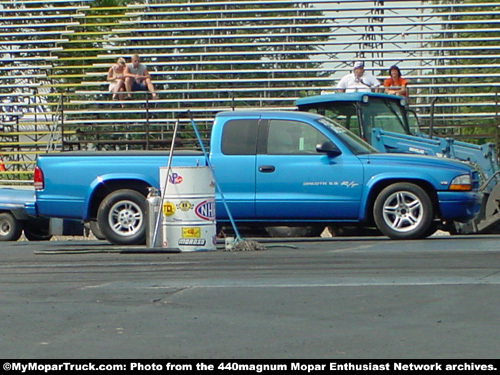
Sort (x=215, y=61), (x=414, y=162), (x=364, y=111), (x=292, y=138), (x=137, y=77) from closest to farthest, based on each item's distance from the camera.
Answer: (x=414, y=162), (x=292, y=138), (x=364, y=111), (x=137, y=77), (x=215, y=61)

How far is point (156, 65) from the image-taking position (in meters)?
27.0

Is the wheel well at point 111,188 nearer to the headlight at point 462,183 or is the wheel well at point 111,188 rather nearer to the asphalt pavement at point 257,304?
the asphalt pavement at point 257,304

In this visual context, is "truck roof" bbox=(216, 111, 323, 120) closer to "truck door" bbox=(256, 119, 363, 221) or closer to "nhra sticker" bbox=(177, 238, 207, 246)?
"truck door" bbox=(256, 119, 363, 221)

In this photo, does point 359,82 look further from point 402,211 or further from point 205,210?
point 205,210

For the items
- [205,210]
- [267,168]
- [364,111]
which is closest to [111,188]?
[205,210]

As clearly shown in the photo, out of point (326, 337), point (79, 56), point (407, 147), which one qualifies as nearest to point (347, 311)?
point (326, 337)

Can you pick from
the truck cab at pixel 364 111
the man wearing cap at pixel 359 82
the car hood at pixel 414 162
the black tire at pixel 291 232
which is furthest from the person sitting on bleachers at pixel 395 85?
the car hood at pixel 414 162

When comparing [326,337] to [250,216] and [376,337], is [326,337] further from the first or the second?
[250,216]

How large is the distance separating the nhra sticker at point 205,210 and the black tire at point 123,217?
4.74ft

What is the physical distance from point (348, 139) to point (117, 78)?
11.9 meters

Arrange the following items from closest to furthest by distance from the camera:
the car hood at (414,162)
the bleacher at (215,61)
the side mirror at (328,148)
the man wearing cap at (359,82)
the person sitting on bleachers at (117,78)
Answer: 1. the side mirror at (328,148)
2. the car hood at (414,162)
3. the man wearing cap at (359,82)
4. the person sitting on bleachers at (117,78)
5. the bleacher at (215,61)

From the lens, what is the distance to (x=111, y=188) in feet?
45.9

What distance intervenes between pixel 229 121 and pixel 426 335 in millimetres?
7632

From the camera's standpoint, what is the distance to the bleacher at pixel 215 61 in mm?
25234
